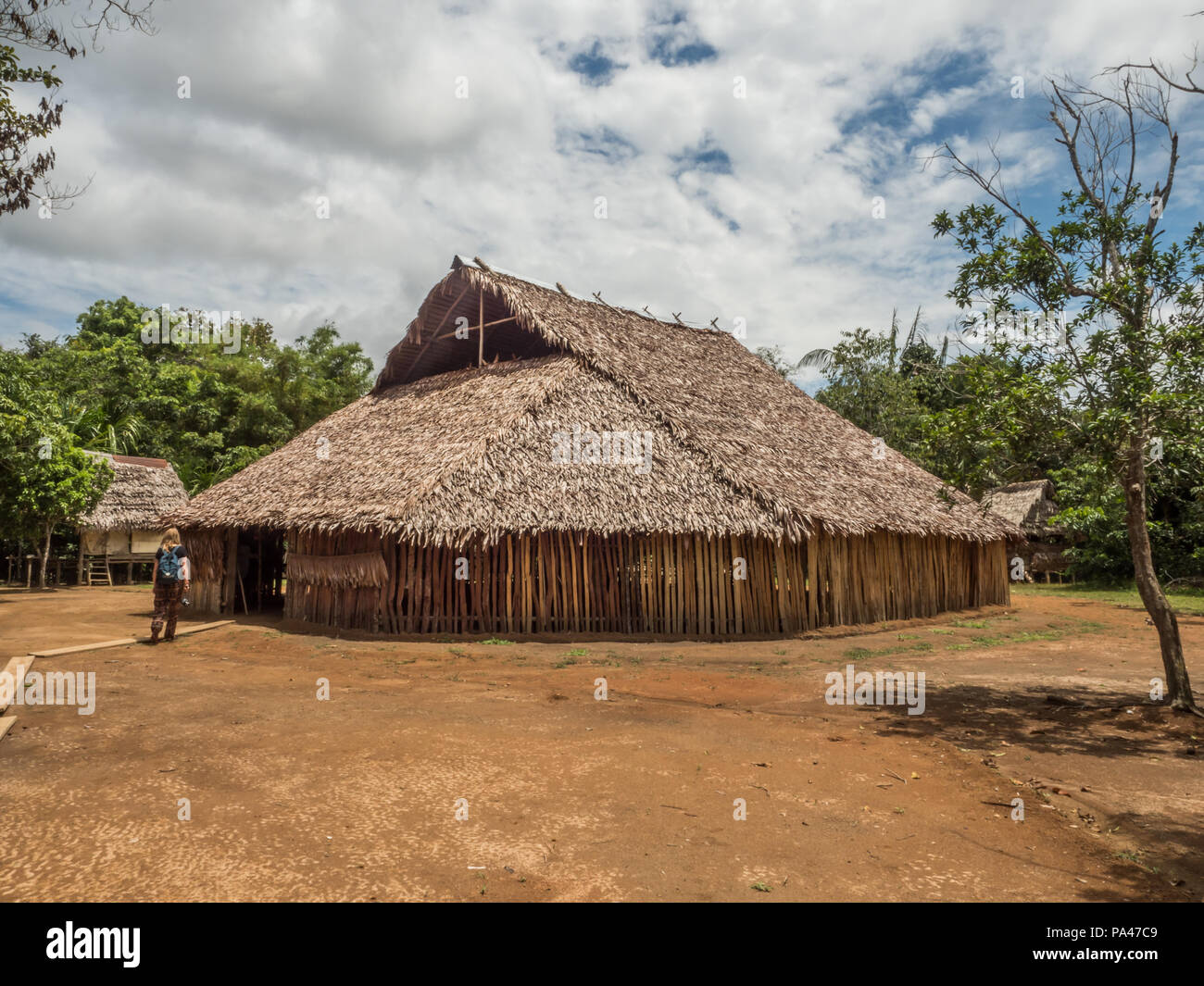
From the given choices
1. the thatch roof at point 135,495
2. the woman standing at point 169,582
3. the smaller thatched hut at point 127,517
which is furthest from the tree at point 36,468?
the woman standing at point 169,582

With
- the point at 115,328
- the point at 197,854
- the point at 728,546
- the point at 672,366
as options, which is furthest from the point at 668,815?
the point at 115,328

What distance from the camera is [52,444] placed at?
19.6 m

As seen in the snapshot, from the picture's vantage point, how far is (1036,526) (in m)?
28.5

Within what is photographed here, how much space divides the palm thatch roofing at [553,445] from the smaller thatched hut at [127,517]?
984cm

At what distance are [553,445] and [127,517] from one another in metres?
18.1

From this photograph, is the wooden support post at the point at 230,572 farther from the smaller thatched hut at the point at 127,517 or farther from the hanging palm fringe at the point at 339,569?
the smaller thatched hut at the point at 127,517

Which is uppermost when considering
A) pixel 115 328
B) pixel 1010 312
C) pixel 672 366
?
pixel 115 328

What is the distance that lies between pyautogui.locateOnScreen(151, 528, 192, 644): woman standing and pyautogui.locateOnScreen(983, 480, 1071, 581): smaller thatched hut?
2627 centimetres

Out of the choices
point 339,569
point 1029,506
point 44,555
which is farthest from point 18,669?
point 1029,506

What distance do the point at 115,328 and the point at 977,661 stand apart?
42268mm

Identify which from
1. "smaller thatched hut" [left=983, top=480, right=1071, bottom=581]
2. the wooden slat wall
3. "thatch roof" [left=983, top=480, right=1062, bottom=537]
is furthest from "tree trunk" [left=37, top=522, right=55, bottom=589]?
"thatch roof" [left=983, top=480, right=1062, bottom=537]

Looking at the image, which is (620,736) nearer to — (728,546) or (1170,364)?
(1170,364)

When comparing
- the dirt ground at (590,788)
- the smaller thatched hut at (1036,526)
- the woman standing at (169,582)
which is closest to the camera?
the dirt ground at (590,788)

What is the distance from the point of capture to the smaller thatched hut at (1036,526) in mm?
28219
